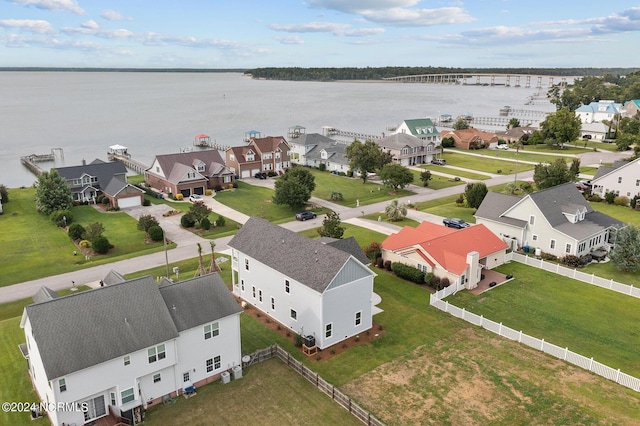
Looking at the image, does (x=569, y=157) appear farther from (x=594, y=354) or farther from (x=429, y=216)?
(x=594, y=354)

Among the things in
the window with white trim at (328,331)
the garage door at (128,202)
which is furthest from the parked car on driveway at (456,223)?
the garage door at (128,202)

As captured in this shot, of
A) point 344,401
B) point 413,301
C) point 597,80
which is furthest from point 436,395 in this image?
point 597,80

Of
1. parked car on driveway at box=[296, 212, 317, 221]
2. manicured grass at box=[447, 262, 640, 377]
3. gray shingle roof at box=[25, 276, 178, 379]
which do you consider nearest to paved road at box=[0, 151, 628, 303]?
parked car on driveway at box=[296, 212, 317, 221]

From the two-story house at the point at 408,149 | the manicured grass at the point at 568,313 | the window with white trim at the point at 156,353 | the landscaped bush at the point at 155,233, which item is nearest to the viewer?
the window with white trim at the point at 156,353

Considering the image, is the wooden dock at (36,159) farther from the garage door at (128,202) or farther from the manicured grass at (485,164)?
the manicured grass at (485,164)

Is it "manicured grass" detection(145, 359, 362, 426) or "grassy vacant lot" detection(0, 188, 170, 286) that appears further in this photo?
"grassy vacant lot" detection(0, 188, 170, 286)

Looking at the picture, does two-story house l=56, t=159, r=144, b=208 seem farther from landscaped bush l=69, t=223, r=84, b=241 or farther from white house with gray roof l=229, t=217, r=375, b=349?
white house with gray roof l=229, t=217, r=375, b=349
